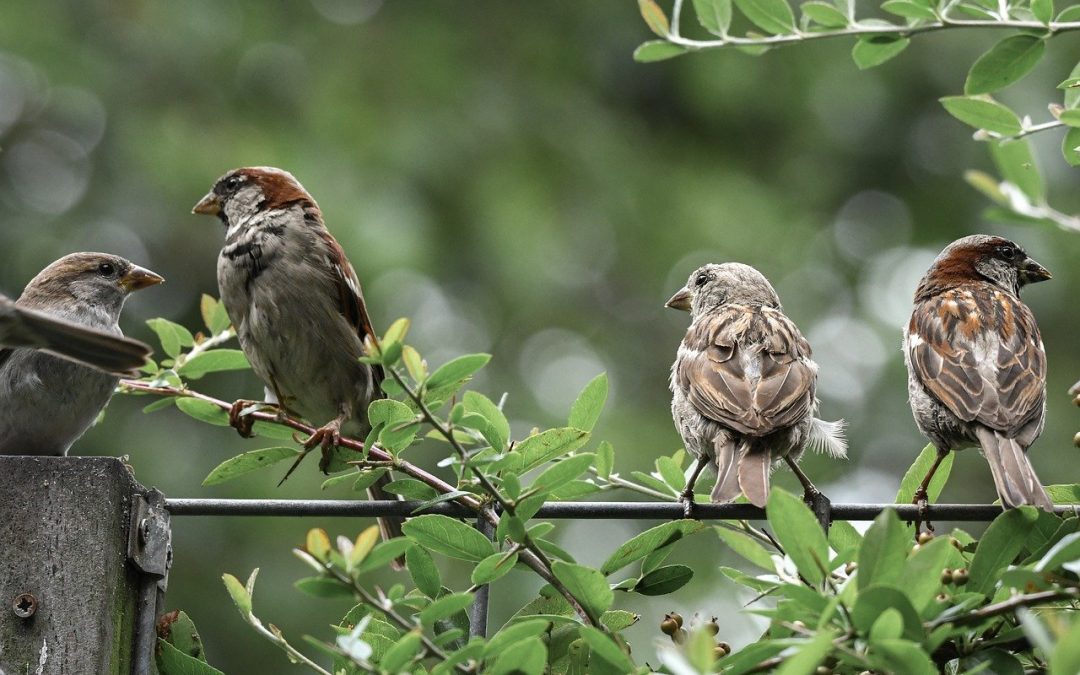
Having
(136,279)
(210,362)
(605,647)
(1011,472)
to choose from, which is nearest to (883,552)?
(605,647)

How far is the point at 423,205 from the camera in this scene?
328 inches

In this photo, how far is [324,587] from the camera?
5.36 ft

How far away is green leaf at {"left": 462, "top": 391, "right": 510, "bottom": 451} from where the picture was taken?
203 cm

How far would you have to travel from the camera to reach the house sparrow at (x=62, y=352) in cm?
251

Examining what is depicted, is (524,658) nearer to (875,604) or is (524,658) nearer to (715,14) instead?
(875,604)

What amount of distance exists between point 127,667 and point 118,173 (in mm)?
6847

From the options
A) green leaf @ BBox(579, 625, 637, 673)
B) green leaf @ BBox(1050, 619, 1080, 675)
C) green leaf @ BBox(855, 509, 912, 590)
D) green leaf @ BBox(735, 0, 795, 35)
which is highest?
green leaf @ BBox(735, 0, 795, 35)

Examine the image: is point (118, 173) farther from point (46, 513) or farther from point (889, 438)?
point (46, 513)

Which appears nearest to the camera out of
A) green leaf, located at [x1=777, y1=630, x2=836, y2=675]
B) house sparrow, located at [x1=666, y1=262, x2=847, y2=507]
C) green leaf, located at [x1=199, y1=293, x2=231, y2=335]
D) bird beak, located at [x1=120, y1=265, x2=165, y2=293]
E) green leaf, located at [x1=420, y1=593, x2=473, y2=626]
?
green leaf, located at [x1=777, y1=630, x2=836, y2=675]

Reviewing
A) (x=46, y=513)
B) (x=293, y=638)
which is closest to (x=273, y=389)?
(x=46, y=513)

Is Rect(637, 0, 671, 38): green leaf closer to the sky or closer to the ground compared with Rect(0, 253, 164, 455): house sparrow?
closer to the sky

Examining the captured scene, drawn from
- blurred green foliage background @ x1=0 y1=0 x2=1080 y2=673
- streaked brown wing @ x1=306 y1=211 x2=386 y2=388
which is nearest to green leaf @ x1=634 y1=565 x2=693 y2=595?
streaked brown wing @ x1=306 y1=211 x2=386 y2=388

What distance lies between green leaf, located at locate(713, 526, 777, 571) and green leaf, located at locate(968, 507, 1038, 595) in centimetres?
31

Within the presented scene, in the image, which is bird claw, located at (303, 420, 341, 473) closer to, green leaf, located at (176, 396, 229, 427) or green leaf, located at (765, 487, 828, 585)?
green leaf, located at (176, 396, 229, 427)
